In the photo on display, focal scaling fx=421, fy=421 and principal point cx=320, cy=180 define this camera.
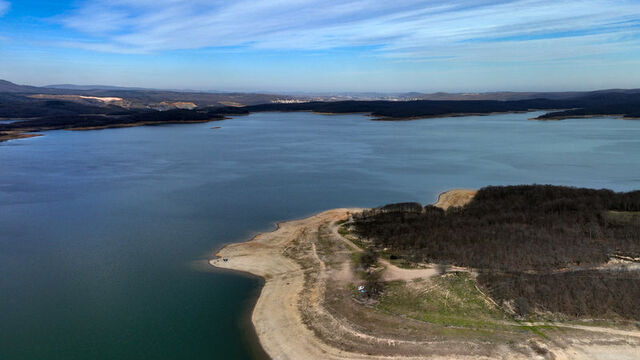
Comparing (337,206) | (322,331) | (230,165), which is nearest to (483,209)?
(337,206)

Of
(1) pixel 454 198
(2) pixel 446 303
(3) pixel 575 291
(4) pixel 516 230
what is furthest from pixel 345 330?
(1) pixel 454 198

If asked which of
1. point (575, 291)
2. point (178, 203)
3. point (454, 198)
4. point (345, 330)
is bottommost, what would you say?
point (345, 330)

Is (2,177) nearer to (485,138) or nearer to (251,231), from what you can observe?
(251,231)

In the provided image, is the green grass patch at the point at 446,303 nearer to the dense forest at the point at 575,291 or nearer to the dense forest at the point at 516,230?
the dense forest at the point at 575,291

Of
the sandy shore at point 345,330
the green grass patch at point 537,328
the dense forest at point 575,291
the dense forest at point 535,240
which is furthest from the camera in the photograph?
the dense forest at point 535,240

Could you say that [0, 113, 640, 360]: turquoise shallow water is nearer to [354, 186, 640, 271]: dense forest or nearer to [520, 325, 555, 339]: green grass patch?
[354, 186, 640, 271]: dense forest

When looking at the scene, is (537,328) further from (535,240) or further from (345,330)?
(535,240)

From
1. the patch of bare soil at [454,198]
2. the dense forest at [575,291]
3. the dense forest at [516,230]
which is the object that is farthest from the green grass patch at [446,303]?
the patch of bare soil at [454,198]
